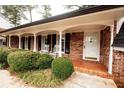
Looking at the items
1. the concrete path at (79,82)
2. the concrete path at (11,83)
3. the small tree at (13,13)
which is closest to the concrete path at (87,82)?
the concrete path at (79,82)

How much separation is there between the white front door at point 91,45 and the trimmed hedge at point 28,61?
3.38 m

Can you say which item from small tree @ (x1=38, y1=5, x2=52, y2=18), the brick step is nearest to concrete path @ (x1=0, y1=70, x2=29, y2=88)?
the brick step

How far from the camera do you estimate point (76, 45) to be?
10.5m

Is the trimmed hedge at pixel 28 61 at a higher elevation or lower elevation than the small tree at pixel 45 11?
lower

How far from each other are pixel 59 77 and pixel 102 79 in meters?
1.66

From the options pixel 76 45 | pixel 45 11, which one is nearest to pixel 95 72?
pixel 76 45

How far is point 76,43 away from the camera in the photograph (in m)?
10.5

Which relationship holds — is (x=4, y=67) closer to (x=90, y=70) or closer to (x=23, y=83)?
(x=23, y=83)

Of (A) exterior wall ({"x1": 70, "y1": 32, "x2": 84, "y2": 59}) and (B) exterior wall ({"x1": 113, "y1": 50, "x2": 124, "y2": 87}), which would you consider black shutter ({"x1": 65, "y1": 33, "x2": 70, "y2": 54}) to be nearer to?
(A) exterior wall ({"x1": 70, "y1": 32, "x2": 84, "y2": 59})

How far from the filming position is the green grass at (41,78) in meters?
5.68

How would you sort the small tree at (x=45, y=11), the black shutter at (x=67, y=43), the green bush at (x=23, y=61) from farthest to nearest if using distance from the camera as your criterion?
the small tree at (x=45, y=11) → the black shutter at (x=67, y=43) → the green bush at (x=23, y=61)

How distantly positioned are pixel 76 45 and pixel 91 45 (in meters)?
1.22

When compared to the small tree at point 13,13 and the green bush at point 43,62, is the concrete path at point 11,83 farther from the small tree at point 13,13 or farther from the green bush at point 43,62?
the small tree at point 13,13

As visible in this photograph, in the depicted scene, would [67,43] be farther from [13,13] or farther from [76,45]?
[13,13]
